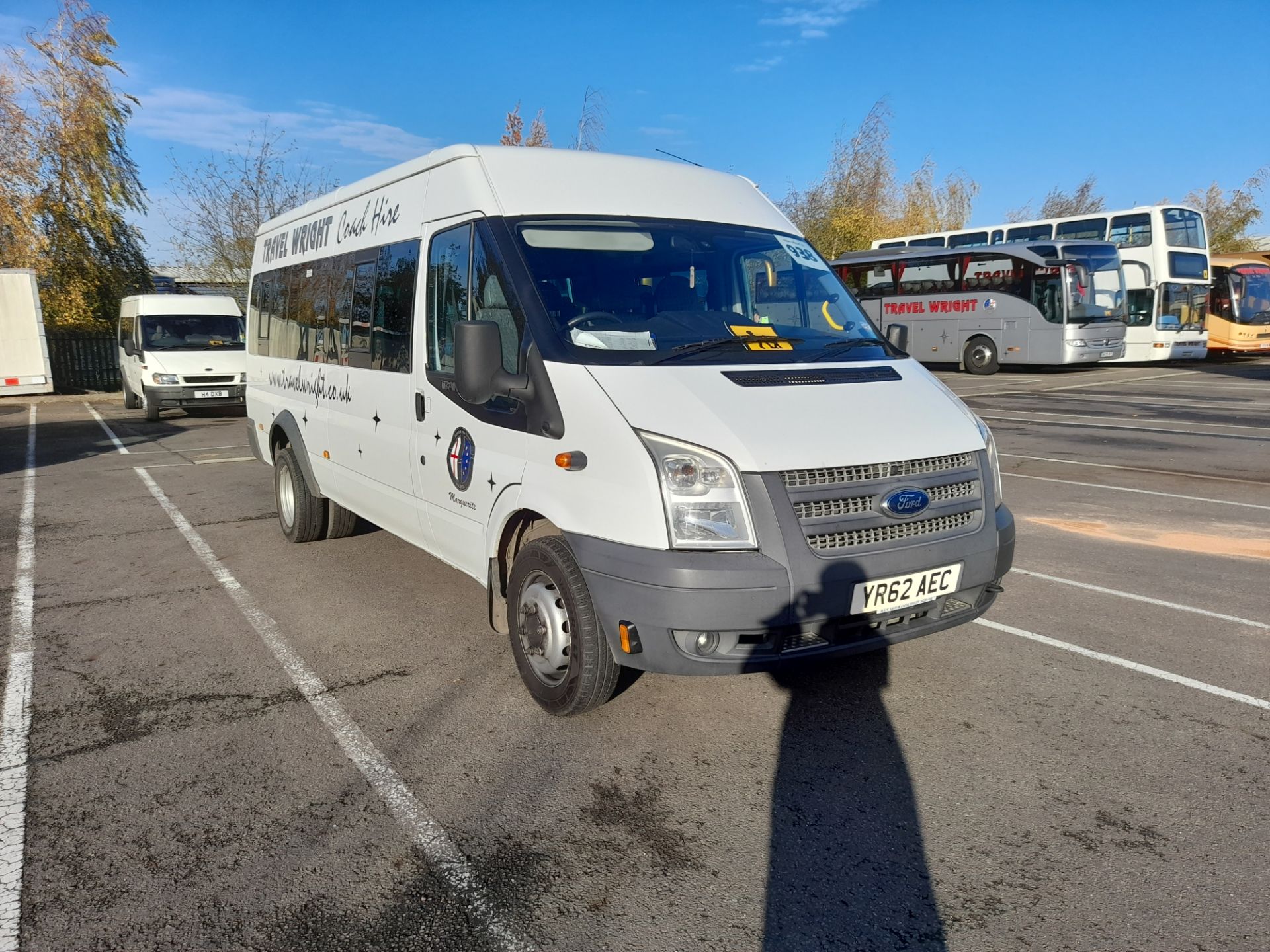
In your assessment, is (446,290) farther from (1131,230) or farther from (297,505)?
(1131,230)

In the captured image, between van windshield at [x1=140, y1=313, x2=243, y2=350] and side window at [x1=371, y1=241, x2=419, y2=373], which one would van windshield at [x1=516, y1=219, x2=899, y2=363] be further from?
van windshield at [x1=140, y1=313, x2=243, y2=350]

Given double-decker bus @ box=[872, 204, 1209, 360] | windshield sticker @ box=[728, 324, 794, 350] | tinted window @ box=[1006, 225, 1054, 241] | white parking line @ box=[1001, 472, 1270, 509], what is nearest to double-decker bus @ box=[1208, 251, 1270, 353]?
double-decker bus @ box=[872, 204, 1209, 360]

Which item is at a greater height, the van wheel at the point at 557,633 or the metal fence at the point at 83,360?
the metal fence at the point at 83,360

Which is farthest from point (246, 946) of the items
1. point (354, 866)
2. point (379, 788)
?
point (379, 788)

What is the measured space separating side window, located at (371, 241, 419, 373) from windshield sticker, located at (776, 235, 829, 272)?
1988 millimetres

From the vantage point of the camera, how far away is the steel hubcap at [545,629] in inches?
150

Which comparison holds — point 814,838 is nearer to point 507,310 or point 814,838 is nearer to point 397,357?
point 507,310

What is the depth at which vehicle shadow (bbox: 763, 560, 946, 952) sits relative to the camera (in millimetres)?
2602

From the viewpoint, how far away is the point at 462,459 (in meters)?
4.39

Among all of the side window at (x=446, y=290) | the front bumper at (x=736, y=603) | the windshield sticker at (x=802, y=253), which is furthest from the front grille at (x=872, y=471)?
the side window at (x=446, y=290)

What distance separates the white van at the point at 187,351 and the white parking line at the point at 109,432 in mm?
878

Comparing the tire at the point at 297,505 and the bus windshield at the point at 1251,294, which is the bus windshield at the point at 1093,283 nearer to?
the bus windshield at the point at 1251,294

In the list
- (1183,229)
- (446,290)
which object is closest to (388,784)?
(446,290)

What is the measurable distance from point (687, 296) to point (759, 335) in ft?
1.28
